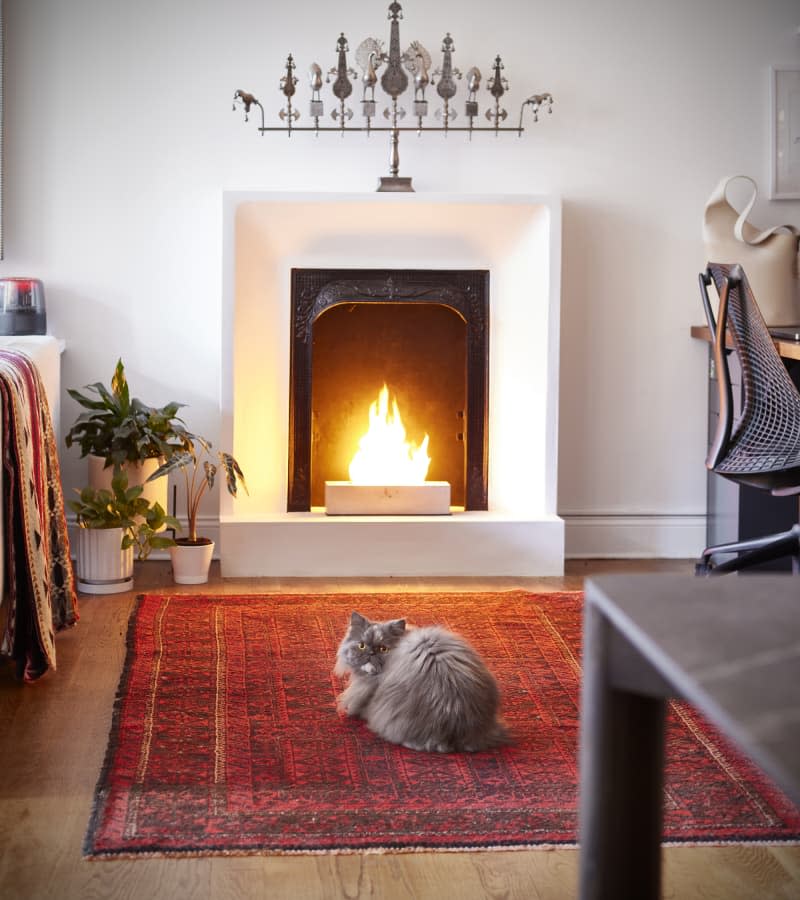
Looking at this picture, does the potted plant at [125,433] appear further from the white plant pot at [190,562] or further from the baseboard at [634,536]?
the baseboard at [634,536]

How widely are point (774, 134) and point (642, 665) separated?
12.6 ft

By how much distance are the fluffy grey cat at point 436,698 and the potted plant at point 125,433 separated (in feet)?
5.06

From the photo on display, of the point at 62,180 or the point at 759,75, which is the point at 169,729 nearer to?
the point at 62,180

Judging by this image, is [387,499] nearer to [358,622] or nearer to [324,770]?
[358,622]

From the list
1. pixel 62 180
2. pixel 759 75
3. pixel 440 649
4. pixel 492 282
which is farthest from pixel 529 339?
pixel 440 649

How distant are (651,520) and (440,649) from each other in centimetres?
224

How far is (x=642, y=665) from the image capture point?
0.76 m

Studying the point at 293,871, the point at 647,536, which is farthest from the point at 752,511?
the point at 293,871

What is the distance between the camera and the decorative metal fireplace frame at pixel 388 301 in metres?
4.10

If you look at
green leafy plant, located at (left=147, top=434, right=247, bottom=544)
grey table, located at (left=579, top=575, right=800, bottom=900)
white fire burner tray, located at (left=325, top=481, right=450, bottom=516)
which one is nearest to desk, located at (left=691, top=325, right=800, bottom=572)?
white fire burner tray, located at (left=325, top=481, right=450, bottom=516)

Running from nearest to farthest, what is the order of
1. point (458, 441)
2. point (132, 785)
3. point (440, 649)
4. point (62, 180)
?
point (132, 785) < point (440, 649) < point (62, 180) < point (458, 441)

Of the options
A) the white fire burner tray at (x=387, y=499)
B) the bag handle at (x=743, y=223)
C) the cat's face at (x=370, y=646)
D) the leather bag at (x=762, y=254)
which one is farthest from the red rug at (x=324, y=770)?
the bag handle at (x=743, y=223)

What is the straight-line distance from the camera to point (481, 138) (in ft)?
13.5

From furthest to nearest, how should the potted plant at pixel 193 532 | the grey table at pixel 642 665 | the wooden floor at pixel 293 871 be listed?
the potted plant at pixel 193 532
the wooden floor at pixel 293 871
the grey table at pixel 642 665
